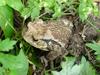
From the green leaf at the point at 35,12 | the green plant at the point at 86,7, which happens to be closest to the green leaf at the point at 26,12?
the green leaf at the point at 35,12

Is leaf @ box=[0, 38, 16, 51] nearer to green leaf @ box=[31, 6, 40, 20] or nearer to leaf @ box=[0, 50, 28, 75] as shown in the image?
leaf @ box=[0, 50, 28, 75]

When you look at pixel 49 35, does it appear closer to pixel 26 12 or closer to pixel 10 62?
pixel 26 12

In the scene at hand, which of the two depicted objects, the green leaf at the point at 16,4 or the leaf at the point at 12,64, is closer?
the leaf at the point at 12,64

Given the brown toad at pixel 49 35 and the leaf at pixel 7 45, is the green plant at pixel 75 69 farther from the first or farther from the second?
the leaf at pixel 7 45

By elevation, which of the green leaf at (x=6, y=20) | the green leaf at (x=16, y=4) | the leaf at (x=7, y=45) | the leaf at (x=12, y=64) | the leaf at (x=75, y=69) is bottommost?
the leaf at (x=75, y=69)

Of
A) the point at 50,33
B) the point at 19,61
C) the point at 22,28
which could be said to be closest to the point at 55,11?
the point at 50,33

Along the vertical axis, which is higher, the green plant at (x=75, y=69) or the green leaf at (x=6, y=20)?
the green leaf at (x=6, y=20)

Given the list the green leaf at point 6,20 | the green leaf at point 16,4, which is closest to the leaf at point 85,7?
the green leaf at point 16,4
